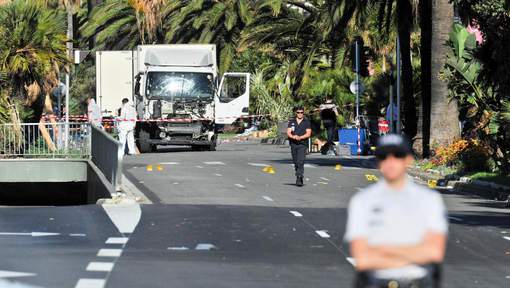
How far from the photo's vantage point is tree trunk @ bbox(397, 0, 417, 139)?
38384mm

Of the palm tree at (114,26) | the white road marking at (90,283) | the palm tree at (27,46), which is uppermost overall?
the palm tree at (114,26)

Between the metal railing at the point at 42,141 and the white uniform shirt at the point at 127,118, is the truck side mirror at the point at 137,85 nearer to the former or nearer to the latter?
the white uniform shirt at the point at 127,118

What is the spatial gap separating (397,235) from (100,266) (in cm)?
782

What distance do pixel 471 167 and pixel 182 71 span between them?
14.9 m

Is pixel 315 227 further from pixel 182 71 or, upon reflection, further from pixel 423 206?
pixel 182 71

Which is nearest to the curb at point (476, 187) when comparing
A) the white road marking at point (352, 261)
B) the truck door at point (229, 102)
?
the white road marking at point (352, 261)

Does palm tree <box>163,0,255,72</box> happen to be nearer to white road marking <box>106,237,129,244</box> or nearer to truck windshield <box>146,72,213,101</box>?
truck windshield <box>146,72,213,101</box>

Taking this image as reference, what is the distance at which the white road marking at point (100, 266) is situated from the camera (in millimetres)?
14216

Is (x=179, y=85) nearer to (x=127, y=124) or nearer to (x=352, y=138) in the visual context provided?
(x=127, y=124)

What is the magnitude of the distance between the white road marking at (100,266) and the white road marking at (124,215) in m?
3.56

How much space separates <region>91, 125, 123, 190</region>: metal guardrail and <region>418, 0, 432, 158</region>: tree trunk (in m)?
9.67

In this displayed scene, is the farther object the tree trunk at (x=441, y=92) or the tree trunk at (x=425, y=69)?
the tree trunk at (x=425, y=69)

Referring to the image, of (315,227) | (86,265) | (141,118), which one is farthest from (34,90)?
(86,265)

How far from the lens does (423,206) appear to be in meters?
7.15
